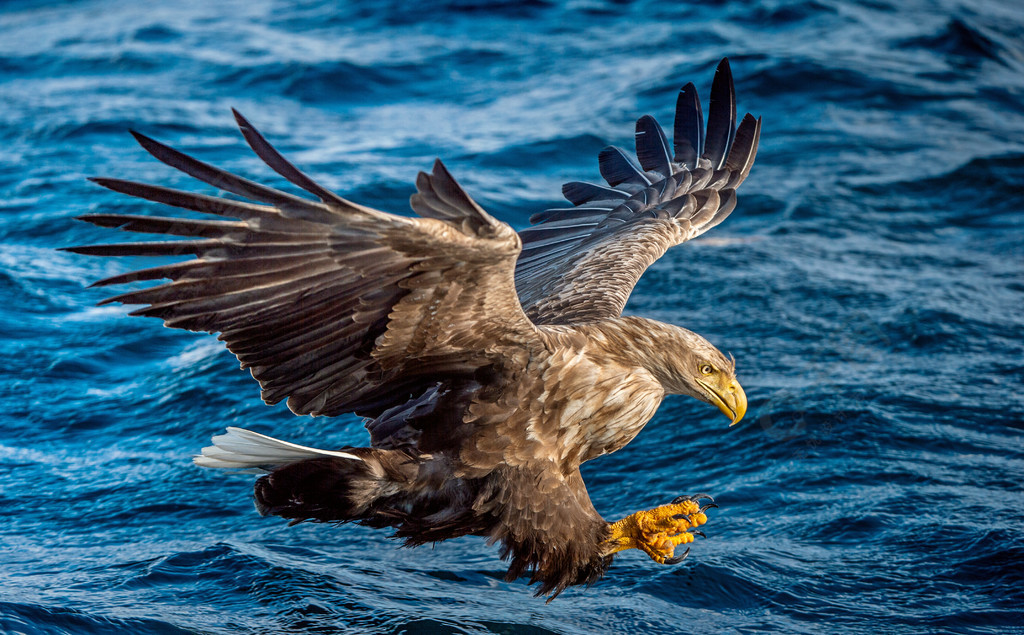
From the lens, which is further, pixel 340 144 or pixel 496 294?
pixel 340 144

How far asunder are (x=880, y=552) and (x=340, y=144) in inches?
274

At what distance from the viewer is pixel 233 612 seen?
423 cm

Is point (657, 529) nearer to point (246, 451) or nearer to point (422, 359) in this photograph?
point (422, 359)

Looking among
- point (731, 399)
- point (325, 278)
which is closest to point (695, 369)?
point (731, 399)

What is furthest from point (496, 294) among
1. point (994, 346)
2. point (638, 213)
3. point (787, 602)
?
point (994, 346)

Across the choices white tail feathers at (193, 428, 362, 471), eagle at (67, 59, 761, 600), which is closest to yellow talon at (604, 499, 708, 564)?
eagle at (67, 59, 761, 600)

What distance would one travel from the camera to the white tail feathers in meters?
3.62

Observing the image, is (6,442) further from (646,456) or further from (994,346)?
(994,346)

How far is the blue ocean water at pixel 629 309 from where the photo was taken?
4.62 meters

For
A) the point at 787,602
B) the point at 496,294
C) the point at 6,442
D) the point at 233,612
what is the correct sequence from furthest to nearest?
the point at 6,442, the point at 787,602, the point at 233,612, the point at 496,294

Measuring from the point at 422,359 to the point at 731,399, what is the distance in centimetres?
126

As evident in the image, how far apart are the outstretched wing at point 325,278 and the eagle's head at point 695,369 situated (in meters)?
0.60

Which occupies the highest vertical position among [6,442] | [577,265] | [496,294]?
[496,294]

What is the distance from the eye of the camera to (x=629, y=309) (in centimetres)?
739
